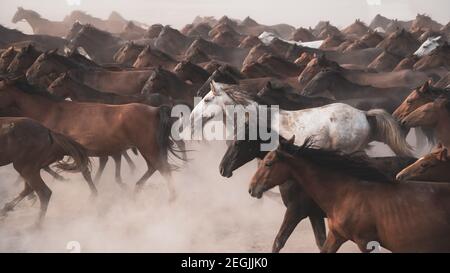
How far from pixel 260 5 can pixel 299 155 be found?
23789mm

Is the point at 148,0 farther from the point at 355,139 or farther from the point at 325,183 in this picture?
the point at 325,183

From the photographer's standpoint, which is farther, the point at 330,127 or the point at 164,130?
the point at 164,130

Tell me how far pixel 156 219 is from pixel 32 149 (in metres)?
1.42

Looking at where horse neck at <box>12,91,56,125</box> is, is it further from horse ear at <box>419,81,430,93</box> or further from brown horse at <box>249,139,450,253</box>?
horse ear at <box>419,81,430,93</box>

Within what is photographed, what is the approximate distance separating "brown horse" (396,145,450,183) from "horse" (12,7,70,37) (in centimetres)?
1720

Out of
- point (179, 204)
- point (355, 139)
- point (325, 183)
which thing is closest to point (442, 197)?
point (325, 183)

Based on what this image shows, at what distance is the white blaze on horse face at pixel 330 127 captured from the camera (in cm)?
528

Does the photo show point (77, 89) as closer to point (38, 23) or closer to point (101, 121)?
point (101, 121)

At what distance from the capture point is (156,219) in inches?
209

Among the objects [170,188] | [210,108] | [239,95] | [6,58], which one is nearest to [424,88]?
[239,95]

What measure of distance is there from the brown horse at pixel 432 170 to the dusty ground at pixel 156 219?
1001 mm

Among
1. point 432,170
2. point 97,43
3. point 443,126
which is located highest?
point 432,170

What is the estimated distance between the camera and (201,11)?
82.7ft
